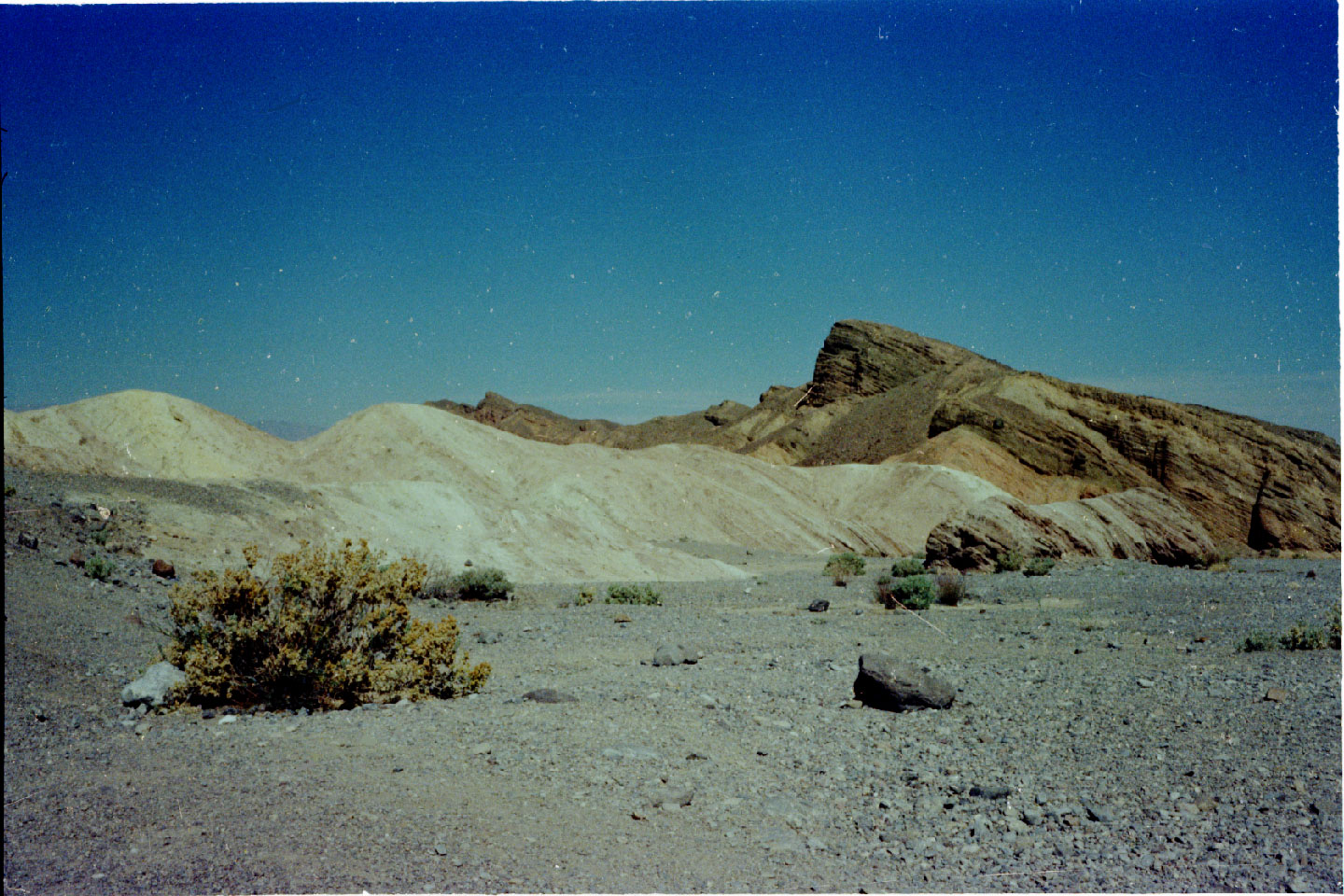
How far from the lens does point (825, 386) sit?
74812mm

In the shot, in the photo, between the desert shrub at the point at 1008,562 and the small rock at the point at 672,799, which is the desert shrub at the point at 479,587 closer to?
the small rock at the point at 672,799

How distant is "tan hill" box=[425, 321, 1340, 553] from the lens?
36.8 meters

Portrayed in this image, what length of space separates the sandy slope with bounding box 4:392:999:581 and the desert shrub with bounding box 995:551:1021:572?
20.8ft

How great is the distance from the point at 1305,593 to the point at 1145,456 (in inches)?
1258

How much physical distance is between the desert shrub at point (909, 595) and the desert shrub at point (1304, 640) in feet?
18.7

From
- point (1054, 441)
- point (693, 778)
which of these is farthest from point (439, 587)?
point (1054, 441)

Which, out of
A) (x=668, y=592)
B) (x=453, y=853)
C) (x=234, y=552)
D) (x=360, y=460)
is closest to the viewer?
(x=453, y=853)

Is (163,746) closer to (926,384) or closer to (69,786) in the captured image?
(69,786)

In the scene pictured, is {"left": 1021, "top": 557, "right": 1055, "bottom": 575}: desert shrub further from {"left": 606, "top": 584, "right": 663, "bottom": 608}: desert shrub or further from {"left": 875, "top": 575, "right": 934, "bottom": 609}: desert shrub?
{"left": 606, "top": 584, "right": 663, "bottom": 608}: desert shrub

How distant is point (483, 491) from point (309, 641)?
23780 mm

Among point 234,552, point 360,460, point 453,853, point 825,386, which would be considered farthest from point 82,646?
point 825,386

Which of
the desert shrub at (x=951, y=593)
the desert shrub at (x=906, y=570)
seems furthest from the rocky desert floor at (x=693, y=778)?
the desert shrub at (x=906, y=570)

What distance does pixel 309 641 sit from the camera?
7.23 meters

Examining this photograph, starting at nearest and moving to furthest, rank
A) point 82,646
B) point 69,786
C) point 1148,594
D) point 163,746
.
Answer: point 69,786 → point 163,746 → point 82,646 → point 1148,594
